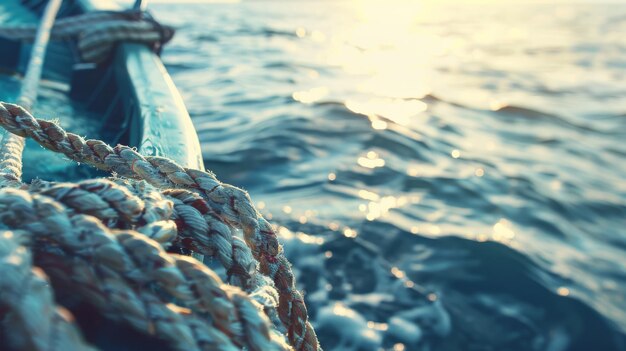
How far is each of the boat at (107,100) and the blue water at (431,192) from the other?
A: 1.04 m

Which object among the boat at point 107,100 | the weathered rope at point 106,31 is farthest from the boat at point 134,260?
the weathered rope at point 106,31

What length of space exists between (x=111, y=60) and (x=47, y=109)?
463 millimetres

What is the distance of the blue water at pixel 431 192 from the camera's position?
2494 millimetres

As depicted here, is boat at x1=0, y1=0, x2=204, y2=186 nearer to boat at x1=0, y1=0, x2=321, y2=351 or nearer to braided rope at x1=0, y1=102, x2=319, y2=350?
boat at x1=0, y1=0, x2=321, y2=351

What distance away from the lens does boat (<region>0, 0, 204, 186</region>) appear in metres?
1.69

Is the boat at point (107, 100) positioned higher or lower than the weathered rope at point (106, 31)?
lower

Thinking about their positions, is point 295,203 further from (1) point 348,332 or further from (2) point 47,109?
(2) point 47,109

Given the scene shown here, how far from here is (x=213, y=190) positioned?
100cm

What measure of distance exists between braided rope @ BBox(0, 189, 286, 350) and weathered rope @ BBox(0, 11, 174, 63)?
2.30 meters

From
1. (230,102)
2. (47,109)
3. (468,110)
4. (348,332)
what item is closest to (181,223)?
(348,332)

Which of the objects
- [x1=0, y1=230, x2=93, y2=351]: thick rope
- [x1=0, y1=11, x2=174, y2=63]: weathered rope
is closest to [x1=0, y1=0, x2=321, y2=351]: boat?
[x1=0, y1=230, x2=93, y2=351]: thick rope

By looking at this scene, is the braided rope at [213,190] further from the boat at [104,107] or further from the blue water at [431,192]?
the blue water at [431,192]

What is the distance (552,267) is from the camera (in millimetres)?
2953

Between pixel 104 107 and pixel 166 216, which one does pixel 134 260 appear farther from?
pixel 104 107
